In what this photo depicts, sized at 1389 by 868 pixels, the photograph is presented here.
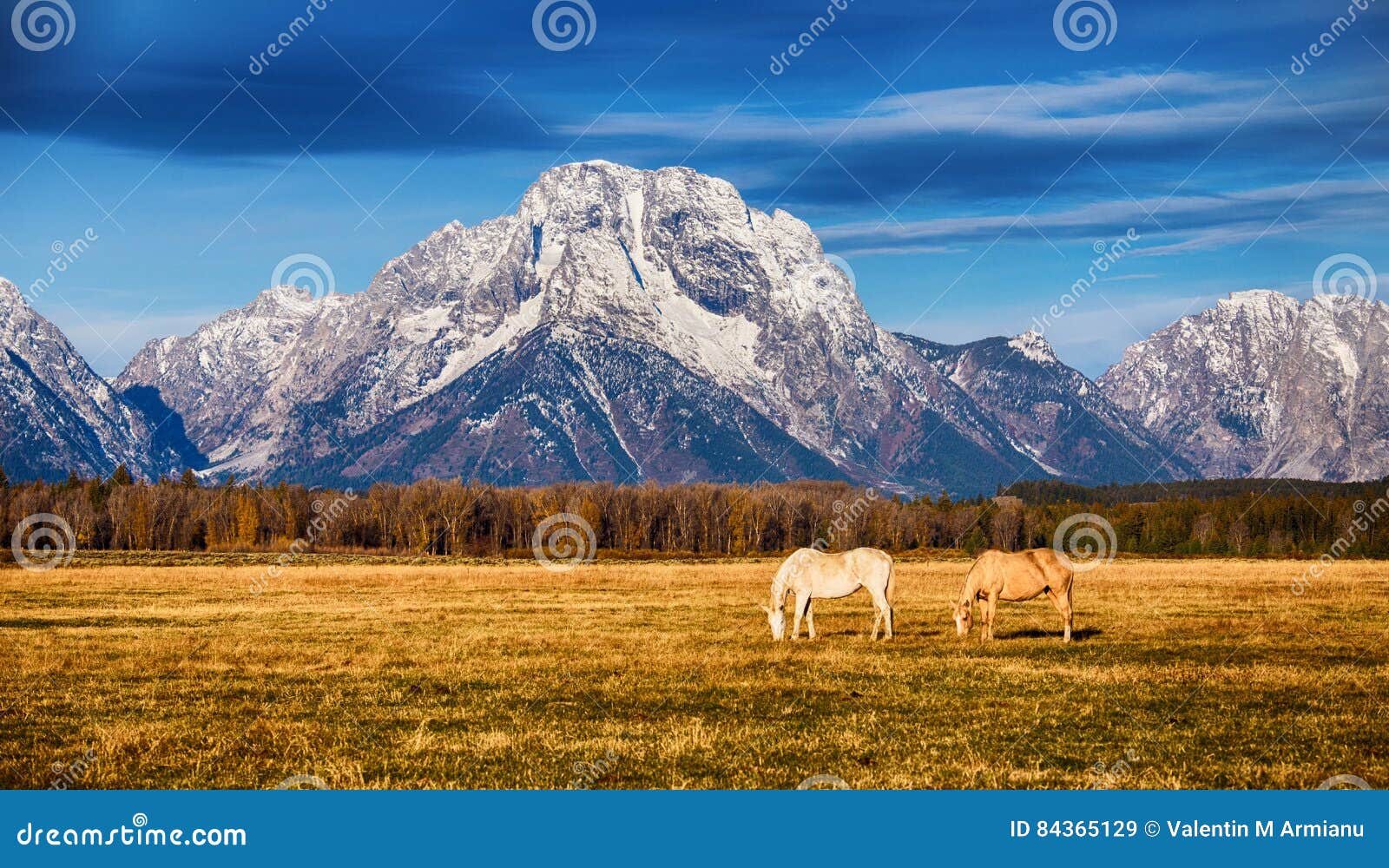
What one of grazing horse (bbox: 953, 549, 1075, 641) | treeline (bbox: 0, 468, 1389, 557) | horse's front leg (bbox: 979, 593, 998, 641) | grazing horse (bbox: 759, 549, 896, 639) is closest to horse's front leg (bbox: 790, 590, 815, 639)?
grazing horse (bbox: 759, 549, 896, 639)

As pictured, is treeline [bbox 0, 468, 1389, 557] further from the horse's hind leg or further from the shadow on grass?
the horse's hind leg

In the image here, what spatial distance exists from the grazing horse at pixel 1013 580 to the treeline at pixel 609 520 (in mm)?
→ 126083

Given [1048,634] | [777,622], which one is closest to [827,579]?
[777,622]

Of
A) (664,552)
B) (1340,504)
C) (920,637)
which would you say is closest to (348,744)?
(920,637)

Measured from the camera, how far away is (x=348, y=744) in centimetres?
1702

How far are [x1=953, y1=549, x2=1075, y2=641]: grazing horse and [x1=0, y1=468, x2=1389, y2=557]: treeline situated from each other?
126 m

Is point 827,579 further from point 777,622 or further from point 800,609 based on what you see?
point 777,622

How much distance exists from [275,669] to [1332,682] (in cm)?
2061

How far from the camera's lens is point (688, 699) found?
68.8 feet

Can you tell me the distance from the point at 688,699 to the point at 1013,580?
12450 millimetres

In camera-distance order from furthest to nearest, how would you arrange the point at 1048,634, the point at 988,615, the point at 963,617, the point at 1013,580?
the point at 1048,634 < the point at 963,617 < the point at 1013,580 < the point at 988,615

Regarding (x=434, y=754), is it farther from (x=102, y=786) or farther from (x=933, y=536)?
(x=933, y=536)

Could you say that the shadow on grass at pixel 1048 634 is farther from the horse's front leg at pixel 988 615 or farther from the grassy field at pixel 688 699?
the horse's front leg at pixel 988 615

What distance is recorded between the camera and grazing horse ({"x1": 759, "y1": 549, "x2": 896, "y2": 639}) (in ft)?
99.7
